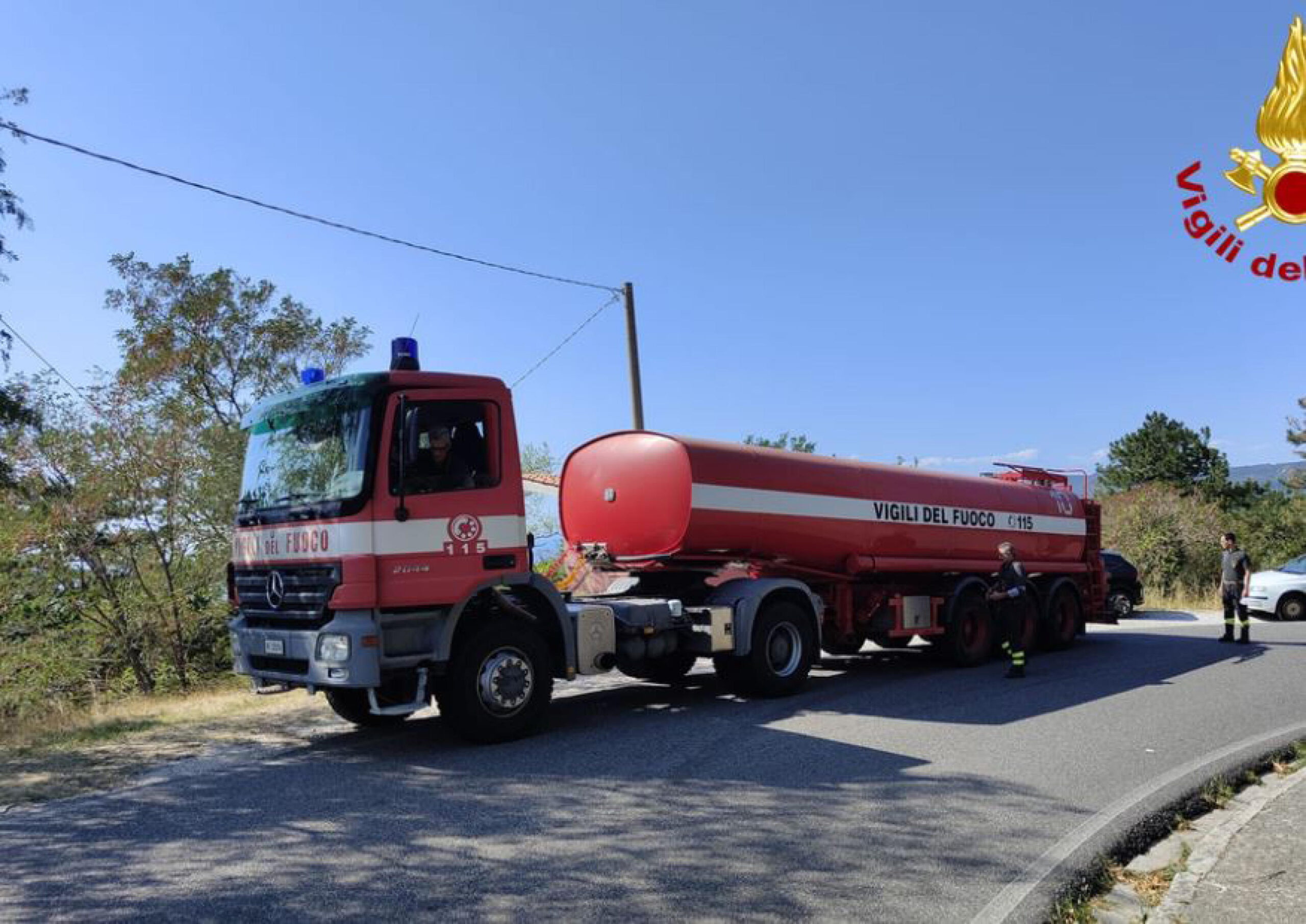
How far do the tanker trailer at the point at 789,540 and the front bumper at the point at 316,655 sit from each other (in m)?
2.89

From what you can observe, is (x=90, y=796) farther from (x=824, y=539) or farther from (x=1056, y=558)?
(x=1056, y=558)

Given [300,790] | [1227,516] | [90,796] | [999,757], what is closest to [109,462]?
[90,796]

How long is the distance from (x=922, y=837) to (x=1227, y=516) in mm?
35825

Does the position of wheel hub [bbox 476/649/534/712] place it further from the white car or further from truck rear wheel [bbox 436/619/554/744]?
the white car

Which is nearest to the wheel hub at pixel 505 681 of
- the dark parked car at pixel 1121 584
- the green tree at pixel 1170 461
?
the dark parked car at pixel 1121 584

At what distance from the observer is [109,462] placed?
1448 cm

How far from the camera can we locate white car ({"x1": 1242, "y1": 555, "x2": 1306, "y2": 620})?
1961cm

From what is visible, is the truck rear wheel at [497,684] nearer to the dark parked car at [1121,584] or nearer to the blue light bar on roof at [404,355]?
the blue light bar on roof at [404,355]

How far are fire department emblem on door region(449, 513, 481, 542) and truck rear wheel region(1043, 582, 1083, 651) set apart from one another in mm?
10480

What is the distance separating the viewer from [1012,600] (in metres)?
11.6

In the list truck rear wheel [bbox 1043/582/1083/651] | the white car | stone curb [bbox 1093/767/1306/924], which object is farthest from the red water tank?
the white car

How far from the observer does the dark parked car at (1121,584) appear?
20.8 meters

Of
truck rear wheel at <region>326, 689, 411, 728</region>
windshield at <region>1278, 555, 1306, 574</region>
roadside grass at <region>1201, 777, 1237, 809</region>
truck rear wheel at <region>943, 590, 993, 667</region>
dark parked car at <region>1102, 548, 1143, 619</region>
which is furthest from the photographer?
dark parked car at <region>1102, 548, 1143, 619</region>

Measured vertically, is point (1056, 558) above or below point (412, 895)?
above
